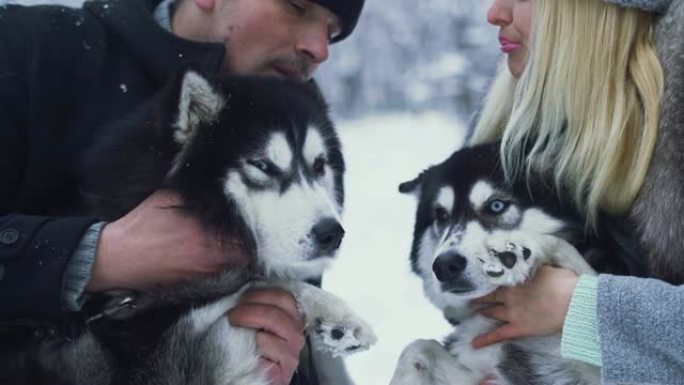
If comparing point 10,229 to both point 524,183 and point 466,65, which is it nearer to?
point 524,183

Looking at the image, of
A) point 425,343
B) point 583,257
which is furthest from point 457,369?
point 583,257

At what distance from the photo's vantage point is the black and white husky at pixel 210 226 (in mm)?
1997

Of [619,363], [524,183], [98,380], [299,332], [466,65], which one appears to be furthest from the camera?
[466,65]

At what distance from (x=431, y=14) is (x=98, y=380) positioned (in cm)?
799

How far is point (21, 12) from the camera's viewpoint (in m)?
2.29

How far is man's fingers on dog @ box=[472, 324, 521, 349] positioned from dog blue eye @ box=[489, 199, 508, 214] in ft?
0.99

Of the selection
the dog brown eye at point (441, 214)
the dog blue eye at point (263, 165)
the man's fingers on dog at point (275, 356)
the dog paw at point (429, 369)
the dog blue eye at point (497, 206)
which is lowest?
the dog paw at point (429, 369)

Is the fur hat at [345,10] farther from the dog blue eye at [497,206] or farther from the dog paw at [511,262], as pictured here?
the dog paw at [511,262]

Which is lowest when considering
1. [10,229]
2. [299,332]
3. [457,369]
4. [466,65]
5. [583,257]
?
[466,65]

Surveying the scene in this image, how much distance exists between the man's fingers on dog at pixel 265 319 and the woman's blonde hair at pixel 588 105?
701mm

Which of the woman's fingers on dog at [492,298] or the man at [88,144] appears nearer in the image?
the man at [88,144]

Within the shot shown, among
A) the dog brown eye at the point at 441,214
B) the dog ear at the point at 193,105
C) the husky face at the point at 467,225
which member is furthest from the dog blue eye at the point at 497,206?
the dog ear at the point at 193,105

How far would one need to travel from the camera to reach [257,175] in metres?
2.16

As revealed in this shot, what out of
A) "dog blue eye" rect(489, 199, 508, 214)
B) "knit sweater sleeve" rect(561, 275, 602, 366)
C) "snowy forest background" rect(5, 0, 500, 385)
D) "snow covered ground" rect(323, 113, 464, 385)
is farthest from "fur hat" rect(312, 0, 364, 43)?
"snowy forest background" rect(5, 0, 500, 385)
